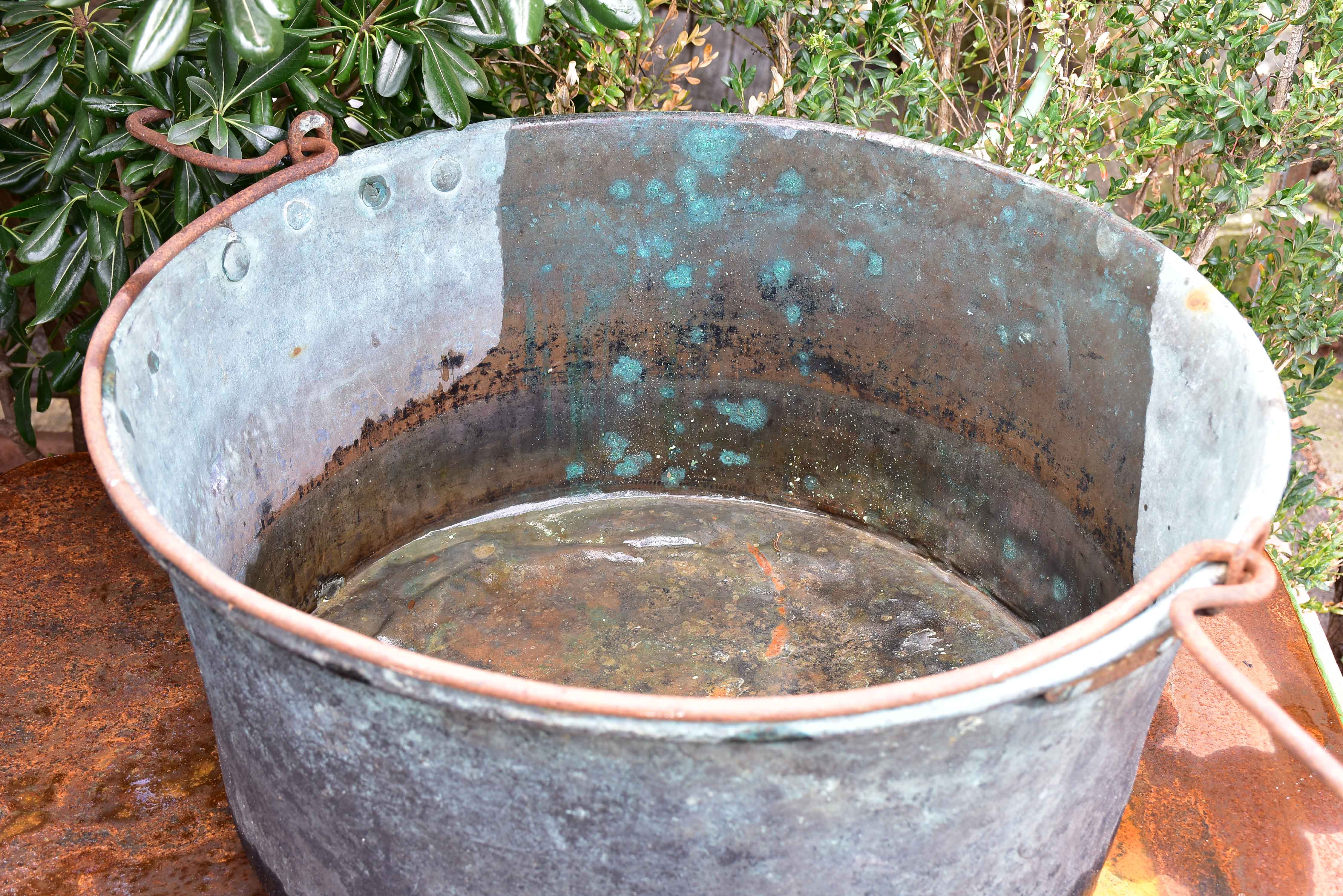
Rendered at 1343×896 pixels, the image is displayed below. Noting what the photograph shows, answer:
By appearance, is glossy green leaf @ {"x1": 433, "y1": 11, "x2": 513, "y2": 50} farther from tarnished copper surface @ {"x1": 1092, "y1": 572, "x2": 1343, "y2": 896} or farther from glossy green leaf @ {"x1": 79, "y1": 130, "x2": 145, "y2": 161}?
tarnished copper surface @ {"x1": 1092, "y1": 572, "x2": 1343, "y2": 896}

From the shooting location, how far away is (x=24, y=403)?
8.30 feet

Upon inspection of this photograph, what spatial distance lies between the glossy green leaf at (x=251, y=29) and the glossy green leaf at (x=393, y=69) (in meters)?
0.57

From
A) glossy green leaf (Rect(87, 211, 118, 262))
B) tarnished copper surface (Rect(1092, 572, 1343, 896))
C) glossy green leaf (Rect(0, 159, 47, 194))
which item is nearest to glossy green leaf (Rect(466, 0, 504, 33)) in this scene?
glossy green leaf (Rect(87, 211, 118, 262))

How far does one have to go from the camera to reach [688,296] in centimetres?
264

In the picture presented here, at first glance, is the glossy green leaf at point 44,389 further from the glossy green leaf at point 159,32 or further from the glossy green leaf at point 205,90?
the glossy green leaf at point 159,32

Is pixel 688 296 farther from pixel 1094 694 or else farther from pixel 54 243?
pixel 1094 694

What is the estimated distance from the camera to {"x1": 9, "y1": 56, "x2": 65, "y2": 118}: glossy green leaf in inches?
79.0

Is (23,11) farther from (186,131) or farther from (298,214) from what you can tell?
(298,214)

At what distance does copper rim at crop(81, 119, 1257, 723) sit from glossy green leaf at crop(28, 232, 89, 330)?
2.86 ft

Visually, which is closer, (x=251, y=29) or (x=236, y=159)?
(x=251, y=29)

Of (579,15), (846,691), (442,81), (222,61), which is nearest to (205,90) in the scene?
(222,61)

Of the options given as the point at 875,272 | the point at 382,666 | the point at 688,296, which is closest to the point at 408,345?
the point at 688,296

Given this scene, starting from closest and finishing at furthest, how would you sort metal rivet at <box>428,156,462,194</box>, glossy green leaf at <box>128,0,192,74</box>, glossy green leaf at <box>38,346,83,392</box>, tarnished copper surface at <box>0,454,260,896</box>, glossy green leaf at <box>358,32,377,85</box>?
1. glossy green leaf at <box>128,0,192,74</box>
2. tarnished copper surface at <box>0,454,260,896</box>
3. glossy green leaf at <box>358,32,377,85</box>
4. metal rivet at <box>428,156,462,194</box>
5. glossy green leaf at <box>38,346,83,392</box>

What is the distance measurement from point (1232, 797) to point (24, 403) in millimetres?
2426
